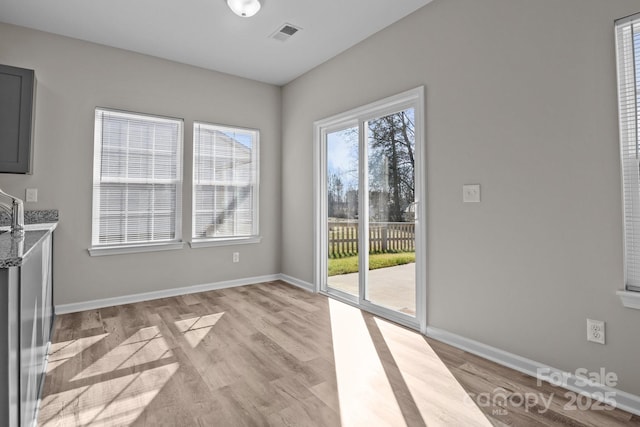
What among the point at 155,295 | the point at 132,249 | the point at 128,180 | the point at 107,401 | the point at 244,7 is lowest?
the point at 107,401

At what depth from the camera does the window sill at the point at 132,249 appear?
140 inches

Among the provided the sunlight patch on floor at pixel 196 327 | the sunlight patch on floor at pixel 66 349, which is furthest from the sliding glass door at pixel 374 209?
the sunlight patch on floor at pixel 66 349

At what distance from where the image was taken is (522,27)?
7.35 feet

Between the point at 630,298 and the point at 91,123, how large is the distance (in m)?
4.62

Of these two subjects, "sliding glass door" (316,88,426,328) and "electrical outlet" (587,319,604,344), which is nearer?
"electrical outlet" (587,319,604,344)

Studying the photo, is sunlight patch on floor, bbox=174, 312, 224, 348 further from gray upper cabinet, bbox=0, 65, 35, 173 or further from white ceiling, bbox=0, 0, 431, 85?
white ceiling, bbox=0, 0, 431, 85

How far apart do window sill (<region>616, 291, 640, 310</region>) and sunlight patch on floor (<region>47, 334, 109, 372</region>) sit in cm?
349

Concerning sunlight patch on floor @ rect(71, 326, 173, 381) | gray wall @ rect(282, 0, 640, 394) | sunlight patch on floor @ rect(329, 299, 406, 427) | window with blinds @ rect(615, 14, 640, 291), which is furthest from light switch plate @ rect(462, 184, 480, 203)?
sunlight patch on floor @ rect(71, 326, 173, 381)

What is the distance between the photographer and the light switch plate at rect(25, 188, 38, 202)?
3195mm

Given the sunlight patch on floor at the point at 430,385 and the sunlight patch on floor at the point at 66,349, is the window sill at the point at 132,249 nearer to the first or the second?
the sunlight patch on floor at the point at 66,349

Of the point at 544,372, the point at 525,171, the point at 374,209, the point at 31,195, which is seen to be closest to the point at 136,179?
the point at 31,195

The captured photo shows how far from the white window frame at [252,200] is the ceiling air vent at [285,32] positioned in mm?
1401

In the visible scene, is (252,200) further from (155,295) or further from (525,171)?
(525,171)

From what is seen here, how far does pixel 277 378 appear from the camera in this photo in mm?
2135
